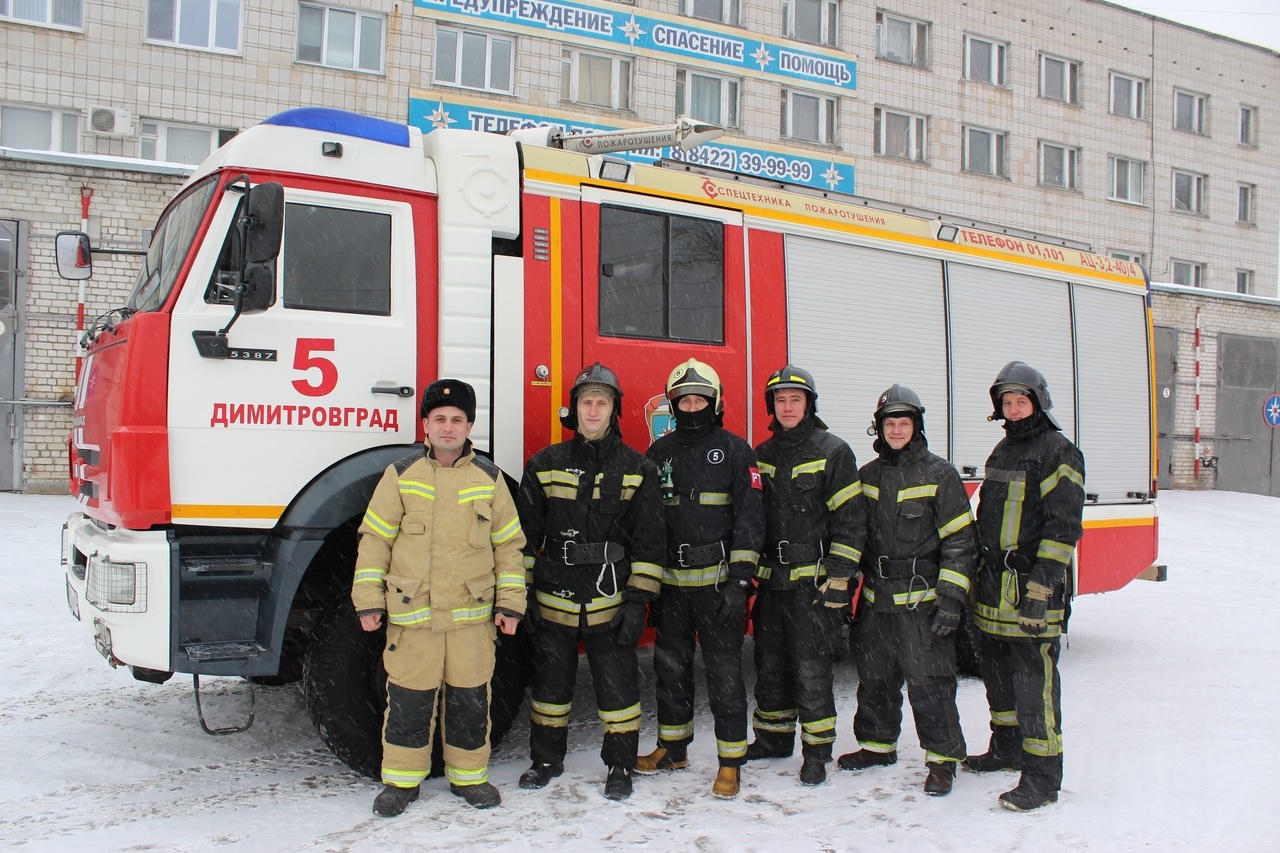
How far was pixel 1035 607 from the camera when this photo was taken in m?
4.15

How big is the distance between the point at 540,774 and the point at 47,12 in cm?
1576

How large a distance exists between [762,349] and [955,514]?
5.20 feet

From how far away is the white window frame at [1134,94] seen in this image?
24.2m

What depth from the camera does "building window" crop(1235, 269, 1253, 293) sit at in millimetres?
26125

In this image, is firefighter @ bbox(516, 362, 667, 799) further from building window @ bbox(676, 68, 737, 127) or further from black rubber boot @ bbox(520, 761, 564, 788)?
building window @ bbox(676, 68, 737, 127)

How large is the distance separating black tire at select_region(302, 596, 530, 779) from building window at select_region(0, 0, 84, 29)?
14.8 metres

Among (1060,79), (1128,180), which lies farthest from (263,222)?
(1128,180)

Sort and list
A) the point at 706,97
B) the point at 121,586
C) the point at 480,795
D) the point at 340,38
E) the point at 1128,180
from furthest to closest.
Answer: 1. the point at 1128,180
2. the point at 706,97
3. the point at 340,38
4. the point at 480,795
5. the point at 121,586

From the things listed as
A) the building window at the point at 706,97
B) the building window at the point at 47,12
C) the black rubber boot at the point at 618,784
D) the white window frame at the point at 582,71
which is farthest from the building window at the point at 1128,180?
A: the black rubber boot at the point at 618,784

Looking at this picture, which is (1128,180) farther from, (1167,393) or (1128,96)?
(1167,393)

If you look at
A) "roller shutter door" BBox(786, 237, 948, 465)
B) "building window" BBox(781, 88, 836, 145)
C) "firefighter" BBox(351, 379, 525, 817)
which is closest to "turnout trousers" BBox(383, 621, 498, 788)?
"firefighter" BBox(351, 379, 525, 817)

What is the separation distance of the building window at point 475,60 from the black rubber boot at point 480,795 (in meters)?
14.9

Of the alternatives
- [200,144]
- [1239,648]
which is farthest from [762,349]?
[200,144]

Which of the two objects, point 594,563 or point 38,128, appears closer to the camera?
point 594,563
